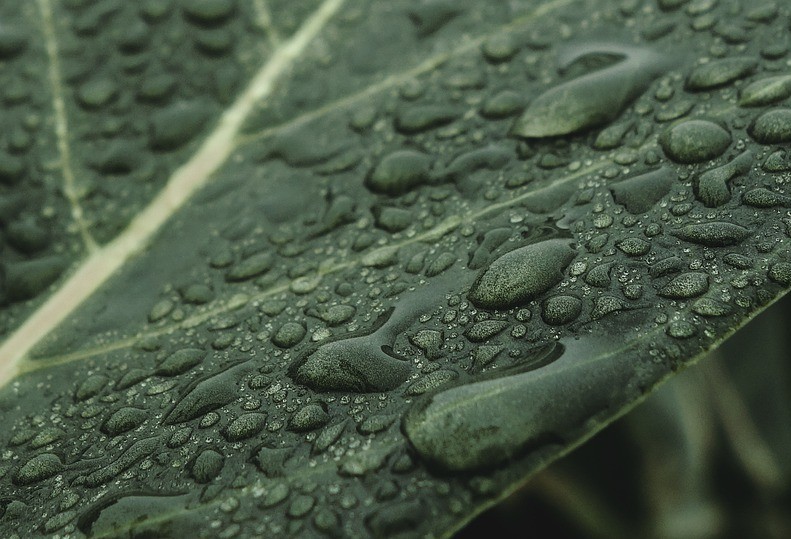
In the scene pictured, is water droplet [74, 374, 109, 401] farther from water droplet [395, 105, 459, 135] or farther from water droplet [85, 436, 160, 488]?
water droplet [395, 105, 459, 135]

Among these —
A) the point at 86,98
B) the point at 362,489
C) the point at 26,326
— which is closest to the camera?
the point at 362,489

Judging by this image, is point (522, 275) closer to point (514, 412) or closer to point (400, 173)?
point (514, 412)

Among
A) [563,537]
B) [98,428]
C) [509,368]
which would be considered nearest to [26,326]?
[98,428]

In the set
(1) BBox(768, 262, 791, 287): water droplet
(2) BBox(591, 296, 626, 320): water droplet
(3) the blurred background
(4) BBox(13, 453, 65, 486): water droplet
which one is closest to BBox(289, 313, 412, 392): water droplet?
(2) BBox(591, 296, 626, 320): water droplet

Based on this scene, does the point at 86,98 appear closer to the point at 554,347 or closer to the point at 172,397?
the point at 172,397

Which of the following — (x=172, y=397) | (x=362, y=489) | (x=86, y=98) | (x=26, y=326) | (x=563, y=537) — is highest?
(x=86, y=98)

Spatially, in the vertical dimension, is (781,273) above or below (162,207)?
below

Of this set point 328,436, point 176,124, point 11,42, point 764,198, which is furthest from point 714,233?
point 11,42
